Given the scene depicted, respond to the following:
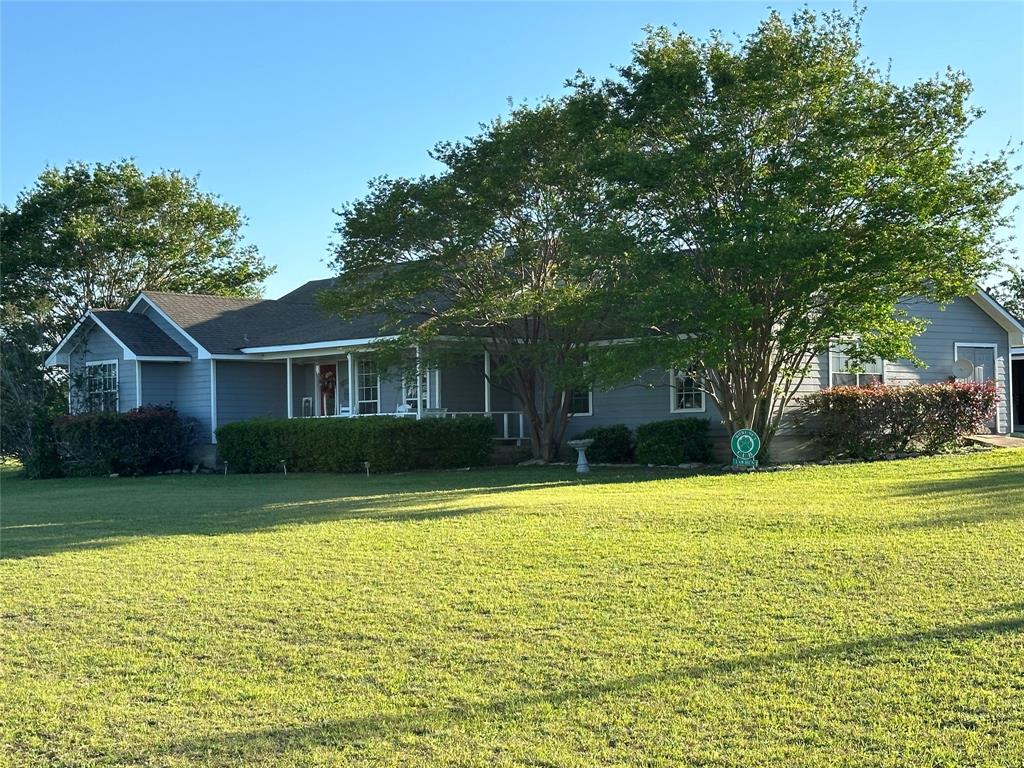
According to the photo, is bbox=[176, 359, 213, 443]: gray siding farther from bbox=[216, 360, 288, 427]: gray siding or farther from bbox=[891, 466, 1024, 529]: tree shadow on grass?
bbox=[891, 466, 1024, 529]: tree shadow on grass

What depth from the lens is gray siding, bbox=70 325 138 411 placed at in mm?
26625

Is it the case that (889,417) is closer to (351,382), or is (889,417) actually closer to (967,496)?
(967,496)

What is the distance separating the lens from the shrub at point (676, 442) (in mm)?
20312

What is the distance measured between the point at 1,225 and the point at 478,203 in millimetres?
22560

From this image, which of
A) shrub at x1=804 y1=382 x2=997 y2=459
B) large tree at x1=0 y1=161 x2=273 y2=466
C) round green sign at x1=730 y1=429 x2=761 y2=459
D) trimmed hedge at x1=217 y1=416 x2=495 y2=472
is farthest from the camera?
large tree at x1=0 y1=161 x2=273 y2=466

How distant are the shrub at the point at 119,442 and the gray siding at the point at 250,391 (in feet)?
4.52

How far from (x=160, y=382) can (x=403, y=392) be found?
655cm

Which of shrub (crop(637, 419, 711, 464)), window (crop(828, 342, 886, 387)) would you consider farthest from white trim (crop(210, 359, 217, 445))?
window (crop(828, 342, 886, 387))

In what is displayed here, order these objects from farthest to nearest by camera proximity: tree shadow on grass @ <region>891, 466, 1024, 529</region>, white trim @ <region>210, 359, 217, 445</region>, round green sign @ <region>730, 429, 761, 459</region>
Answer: white trim @ <region>210, 359, 217, 445</region> → round green sign @ <region>730, 429, 761, 459</region> → tree shadow on grass @ <region>891, 466, 1024, 529</region>

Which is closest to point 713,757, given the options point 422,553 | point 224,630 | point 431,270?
point 224,630

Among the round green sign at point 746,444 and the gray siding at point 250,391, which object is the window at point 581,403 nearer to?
the round green sign at point 746,444

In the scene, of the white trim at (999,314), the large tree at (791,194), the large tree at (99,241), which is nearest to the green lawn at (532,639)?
the large tree at (791,194)

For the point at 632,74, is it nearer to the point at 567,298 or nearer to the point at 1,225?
the point at 567,298

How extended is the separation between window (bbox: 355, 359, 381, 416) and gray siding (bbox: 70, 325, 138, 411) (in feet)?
18.0
